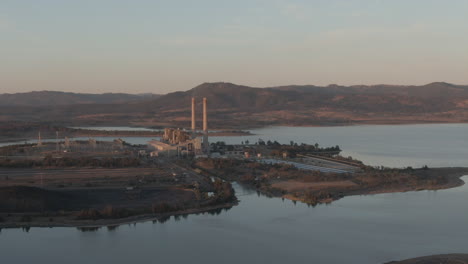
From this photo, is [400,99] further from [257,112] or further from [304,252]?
[304,252]

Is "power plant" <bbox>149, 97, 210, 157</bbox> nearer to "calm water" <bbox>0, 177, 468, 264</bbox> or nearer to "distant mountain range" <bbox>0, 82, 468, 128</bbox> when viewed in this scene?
"calm water" <bbox>0, 177, 468, 264</bbox>

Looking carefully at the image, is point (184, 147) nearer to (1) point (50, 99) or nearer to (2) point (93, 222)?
(2) point (93, 222)

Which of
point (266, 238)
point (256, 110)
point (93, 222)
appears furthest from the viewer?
point (256, 110)

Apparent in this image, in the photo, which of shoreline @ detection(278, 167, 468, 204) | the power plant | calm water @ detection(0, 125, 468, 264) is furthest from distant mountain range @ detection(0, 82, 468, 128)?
calm water @ detection(0, 125, 468, 264)

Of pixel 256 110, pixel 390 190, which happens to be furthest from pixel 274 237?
pixel 256 110

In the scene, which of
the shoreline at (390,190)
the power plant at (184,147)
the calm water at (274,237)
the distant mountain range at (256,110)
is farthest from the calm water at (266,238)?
the distant mountain range at (256,110)

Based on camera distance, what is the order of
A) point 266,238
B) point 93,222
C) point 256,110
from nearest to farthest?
point 266,238, point 93,222, point 256,110
